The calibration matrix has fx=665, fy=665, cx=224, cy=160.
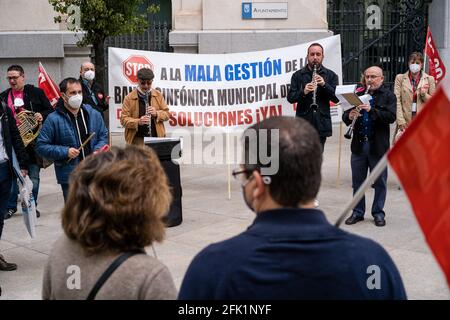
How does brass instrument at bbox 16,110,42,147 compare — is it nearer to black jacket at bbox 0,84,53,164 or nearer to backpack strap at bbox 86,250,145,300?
black jacket at bbox 0,84,53,164

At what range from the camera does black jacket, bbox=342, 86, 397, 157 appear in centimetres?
721

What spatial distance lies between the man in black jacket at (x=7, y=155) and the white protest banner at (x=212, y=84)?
10.3 ft

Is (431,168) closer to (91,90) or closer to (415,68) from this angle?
(415,68)

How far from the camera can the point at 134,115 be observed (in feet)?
26.2

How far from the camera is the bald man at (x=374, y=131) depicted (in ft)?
23.7

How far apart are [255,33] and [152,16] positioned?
3.38m

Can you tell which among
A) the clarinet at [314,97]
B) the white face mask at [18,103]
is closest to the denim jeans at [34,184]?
the white face mask at [18,103]

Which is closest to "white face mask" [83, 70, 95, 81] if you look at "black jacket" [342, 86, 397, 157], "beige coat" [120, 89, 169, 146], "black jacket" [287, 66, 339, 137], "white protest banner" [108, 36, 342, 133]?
"white protest banner" [108, 36, 342, 133]

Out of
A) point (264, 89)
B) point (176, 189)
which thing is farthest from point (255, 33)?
point (176, 189)

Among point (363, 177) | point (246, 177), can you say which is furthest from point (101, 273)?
point (363, 177)

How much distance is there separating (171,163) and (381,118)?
2.36 metres

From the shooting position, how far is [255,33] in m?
15.1

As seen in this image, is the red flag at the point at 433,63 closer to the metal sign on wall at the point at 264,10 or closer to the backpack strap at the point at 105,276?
the metal sign on wall at the point at 264,10

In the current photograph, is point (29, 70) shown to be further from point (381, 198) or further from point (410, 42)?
point (381, 198)
